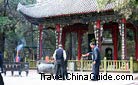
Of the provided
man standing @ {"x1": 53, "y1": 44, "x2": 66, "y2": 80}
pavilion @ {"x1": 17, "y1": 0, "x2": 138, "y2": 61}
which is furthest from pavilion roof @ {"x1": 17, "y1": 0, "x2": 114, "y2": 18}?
man standing @ {"x1": 53, "y1": 44, "x2": 66, "y2": 80}

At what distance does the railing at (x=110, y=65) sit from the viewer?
26.1 meters

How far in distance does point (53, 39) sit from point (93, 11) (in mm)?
18313

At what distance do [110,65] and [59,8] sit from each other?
672 centimetres

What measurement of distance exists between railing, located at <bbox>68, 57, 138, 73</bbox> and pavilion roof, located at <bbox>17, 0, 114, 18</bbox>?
12.5 feet

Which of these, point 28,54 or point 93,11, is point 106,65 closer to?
point 93,11

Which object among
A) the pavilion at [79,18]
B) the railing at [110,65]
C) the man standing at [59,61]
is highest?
the pavilion at [79,18]

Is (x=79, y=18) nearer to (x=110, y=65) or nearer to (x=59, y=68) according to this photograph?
(x=110, y=65)

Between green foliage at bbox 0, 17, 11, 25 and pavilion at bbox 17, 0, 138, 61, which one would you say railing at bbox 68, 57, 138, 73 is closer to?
pavilion at bbox 17, 0, 138, 61

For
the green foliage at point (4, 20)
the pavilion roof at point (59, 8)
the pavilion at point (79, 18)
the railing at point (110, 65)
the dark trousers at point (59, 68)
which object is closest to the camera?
→ the dark trousers at point (59, 68)

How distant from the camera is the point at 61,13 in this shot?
1180 inches

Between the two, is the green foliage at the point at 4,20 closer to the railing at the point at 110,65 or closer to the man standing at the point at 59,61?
the railing at the point at 110,65

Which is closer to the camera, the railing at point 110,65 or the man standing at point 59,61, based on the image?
the man standing at point 59,61

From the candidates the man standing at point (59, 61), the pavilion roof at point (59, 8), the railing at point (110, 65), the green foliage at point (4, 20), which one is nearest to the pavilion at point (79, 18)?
the pavilion roof at point (59, 8)

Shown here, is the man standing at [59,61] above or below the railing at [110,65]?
above
